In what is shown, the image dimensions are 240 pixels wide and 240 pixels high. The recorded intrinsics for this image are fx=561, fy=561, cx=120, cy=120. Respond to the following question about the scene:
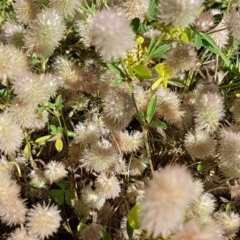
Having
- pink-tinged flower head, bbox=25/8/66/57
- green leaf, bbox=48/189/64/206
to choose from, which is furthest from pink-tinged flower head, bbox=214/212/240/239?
pink-tinged flower head, bbox=25/8/66/57

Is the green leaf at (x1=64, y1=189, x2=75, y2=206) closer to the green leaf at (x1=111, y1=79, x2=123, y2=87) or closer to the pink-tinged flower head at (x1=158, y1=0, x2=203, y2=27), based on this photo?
the green leaf at (x1=111, y1=79, x2=123, y2=87)

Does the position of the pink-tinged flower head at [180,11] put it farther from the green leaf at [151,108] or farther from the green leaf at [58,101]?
the green leaf at [58,101]

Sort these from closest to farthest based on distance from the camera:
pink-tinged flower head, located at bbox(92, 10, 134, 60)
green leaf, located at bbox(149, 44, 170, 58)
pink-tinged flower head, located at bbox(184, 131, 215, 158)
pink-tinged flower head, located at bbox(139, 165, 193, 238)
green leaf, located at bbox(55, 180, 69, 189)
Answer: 1. pink-tinged flower head, located at bbox(139, 165, 193, 238)
2. pink-tinged flower head, located at bbox(92, 10, 134, 60)
3. green leaf, located at bbox(149, 44, 170, 58)
4. pink-tinged flower head, located at bbox(184, 131, 215, 158)
5. green leaf, located at bbox(55, 180, 69, 189)

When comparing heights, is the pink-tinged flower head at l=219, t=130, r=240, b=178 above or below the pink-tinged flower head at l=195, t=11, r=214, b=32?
below

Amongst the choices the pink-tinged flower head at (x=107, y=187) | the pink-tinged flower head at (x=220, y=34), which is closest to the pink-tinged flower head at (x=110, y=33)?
the pink-tinged flower head at (x=107, y=187)

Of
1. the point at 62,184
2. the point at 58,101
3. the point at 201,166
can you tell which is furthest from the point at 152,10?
the point at 62,184

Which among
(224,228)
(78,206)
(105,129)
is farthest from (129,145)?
(224,228)

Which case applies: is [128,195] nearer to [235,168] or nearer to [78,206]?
[78,206]
